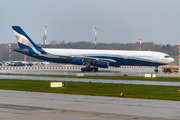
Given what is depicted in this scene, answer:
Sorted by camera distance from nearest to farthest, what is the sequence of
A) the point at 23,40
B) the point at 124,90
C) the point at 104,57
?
the point at 124,90, the point at 104,57, the point at 23,40

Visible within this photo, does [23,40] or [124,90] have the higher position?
[23,40]

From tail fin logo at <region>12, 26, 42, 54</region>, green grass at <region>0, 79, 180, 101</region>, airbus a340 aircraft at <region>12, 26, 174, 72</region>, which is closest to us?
green grass at <region>0, 79, 180, 101</region>

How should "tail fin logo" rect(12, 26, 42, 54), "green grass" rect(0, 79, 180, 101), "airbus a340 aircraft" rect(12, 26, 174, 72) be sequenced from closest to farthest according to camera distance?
"green grass" rect(0, 79, 180, 101) → "airbus a340 aircraft" rect(12, 26, 174, 72) → "tail fin logo" rect(12, 26, 42, 54)

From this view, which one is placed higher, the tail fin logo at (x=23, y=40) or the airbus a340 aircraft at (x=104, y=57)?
the tail fin logo at (x=23, y=40)

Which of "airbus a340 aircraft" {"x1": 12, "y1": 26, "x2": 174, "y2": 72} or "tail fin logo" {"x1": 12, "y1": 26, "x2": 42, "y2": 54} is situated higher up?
"tail fin logo" {"x1": 12, "y1": 26, "x2": 42, "y2": 54}

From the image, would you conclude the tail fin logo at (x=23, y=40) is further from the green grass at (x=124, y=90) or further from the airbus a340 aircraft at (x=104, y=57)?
the green grass at (x=124, y=90)

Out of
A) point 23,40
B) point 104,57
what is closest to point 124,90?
point 104,57

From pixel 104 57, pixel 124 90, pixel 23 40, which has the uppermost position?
pixel 23 40

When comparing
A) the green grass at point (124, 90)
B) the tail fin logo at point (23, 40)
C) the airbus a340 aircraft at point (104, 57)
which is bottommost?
the green grass at point (124, 90)

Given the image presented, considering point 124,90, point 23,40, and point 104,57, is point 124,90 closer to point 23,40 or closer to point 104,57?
point 104,57

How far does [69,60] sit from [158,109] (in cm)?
5187

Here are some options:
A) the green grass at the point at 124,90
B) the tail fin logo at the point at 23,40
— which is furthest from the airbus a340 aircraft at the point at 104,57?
the green grass at the point at 124,90

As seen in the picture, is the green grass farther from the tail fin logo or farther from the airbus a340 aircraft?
the tail fin logo

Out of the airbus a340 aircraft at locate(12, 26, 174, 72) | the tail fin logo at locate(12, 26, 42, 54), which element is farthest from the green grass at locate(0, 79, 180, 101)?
the tail fin logo at locate(12, 26, 42, 54)
